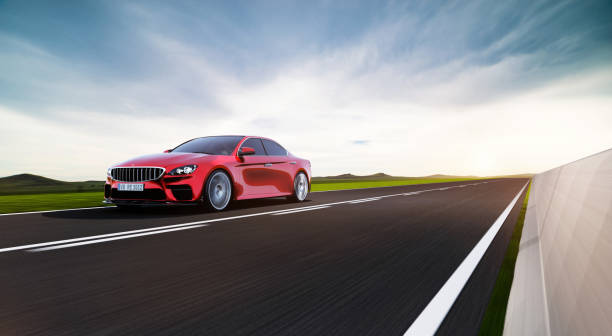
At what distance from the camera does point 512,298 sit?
286 centimetres

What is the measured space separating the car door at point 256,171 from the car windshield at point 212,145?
0.30m

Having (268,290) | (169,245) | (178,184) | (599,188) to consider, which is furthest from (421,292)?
(178,184)

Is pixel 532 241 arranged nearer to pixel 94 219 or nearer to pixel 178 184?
pixel 178 184

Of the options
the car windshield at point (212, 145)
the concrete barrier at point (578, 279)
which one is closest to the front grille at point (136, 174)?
the car windshield at point (212, 145)

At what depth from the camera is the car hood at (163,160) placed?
7387 mm

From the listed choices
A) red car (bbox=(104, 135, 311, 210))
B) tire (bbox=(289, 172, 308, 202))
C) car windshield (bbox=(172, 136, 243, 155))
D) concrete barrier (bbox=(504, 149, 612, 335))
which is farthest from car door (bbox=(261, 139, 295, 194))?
concrete barrier (bbox=(504, 149, 612, 335))

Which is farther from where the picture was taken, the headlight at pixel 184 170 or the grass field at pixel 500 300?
the headlight at pixel 184 170

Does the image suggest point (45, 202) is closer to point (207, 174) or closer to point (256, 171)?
point (207, 174)

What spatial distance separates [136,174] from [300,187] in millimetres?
5112

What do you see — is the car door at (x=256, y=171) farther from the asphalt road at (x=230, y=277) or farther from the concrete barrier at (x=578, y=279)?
the concrete barrier at (x=578, y=279)

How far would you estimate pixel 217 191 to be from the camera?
26.9 feet

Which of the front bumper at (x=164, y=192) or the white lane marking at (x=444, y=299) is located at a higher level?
the front bumper at (x=164, y=192)

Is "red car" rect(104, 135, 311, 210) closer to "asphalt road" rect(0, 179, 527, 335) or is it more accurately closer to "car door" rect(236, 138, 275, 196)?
"car door" rect(236, 138, 275, 196)

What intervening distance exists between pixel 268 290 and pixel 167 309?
76 centimetres
